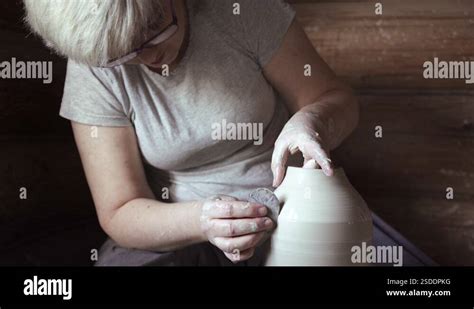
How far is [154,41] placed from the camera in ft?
2.17

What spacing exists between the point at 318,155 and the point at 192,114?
197 mm

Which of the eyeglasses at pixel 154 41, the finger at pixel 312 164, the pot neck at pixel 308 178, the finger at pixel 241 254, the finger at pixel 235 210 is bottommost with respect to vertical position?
the finger at pixel 241 254

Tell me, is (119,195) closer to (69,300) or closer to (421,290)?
(69,300)

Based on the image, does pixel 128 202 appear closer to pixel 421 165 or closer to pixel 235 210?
pixel 235 210

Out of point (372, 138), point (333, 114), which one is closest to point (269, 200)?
point (333, 114)

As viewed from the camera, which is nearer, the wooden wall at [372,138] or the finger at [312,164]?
the finger at [312,164]

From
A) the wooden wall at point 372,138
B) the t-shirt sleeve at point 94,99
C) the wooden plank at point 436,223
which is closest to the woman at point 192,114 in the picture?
the t-shirt sleeve at point 94,99

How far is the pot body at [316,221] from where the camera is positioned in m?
0.61

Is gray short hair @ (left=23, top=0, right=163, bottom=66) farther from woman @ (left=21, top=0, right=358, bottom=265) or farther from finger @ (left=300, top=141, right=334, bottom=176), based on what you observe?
finger @ (left=300, top=141, right=334, bottom=176)

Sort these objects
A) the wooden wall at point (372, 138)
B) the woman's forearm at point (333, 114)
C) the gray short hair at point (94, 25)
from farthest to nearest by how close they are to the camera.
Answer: the wooden wall at point (372, 138), the woman's forearm at point (333, 114), the gray short hair at point (94, 25)

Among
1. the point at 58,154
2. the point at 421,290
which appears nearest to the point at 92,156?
the point at 58,154

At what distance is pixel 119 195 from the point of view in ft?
2.46

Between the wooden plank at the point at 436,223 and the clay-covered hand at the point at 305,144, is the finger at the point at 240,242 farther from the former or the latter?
the wooden plank at the point at 436,223

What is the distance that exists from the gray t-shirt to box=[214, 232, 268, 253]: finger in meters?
0.09
